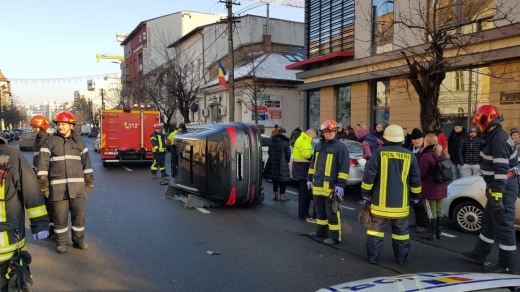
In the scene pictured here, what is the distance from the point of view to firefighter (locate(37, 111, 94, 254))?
216 inches

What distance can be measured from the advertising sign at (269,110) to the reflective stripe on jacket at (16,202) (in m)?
23.1

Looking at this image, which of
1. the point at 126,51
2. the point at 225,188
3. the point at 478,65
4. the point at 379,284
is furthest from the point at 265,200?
the point at 126,51

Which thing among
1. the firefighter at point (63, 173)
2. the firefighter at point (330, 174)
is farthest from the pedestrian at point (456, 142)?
the firefighter at point (63, 173)

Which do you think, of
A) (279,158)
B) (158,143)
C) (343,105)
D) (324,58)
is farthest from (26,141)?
(279,158)

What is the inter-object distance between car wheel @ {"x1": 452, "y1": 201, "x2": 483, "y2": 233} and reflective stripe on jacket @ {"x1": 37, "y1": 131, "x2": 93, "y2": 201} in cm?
593

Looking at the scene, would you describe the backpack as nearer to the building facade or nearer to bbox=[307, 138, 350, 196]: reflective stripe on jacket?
bbox=[307, 138, 350, 196]: reflective stripe on jacket

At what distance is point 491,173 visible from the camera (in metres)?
4.91

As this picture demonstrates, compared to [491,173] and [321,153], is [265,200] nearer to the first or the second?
[321,153]

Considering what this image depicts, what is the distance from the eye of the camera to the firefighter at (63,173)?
5.48 meters

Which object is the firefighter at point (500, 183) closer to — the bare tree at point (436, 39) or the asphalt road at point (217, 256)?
the asphalt road at point (217, 256)

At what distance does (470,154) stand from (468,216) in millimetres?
3520

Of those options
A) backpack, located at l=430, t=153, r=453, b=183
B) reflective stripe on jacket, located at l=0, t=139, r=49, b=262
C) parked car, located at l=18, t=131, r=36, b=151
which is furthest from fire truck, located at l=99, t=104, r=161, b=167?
parked car, located at l=18, t=131, r=36, b=151

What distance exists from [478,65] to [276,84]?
1516 centimetres

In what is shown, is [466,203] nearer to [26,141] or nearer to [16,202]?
[16,202]
